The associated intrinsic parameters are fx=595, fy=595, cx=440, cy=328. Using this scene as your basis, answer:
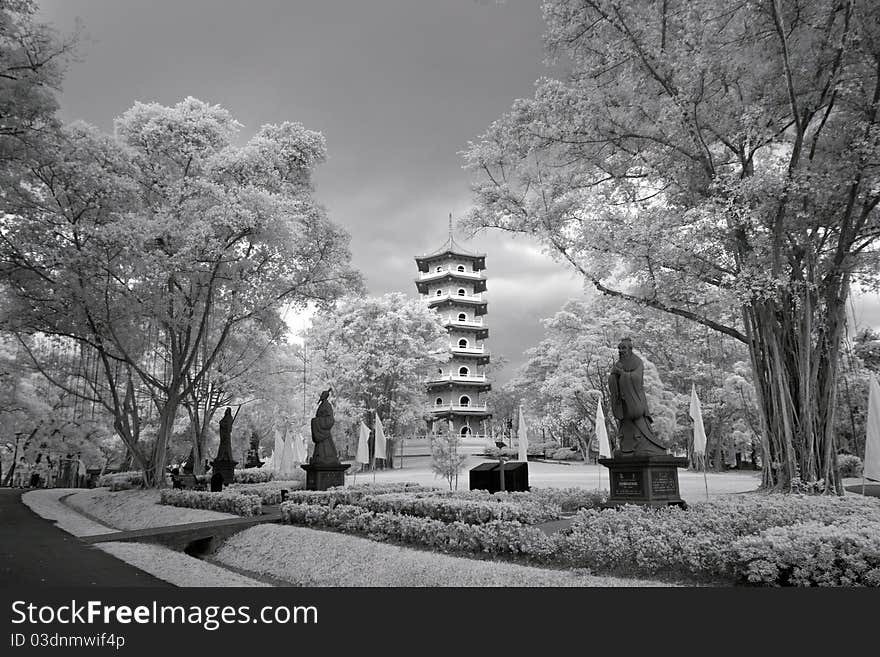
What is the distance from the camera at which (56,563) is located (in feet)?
25.3

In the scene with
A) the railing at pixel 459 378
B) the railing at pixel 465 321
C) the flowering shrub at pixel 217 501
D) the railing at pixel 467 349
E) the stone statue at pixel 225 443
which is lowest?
the flowering shrub at pixel 217 501

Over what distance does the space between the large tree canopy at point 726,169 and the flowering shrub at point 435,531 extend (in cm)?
681

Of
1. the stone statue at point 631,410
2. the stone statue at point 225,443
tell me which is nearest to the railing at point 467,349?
the stone statue at point 225,443

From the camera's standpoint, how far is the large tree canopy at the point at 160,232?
46.6 ft

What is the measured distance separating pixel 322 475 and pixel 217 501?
3157 mm

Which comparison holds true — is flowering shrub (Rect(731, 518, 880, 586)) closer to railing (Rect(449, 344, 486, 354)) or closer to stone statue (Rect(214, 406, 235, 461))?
stone statue (Rect(214, 406, 235, 461))

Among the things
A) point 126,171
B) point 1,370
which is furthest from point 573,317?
point 1,370

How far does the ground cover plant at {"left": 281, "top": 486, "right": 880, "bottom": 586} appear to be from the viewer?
5.29 m

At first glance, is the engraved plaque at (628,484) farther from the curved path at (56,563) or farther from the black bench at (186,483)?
the black bench at (186,483)

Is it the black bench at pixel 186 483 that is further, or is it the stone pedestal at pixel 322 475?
the black bench at pixel 186 483

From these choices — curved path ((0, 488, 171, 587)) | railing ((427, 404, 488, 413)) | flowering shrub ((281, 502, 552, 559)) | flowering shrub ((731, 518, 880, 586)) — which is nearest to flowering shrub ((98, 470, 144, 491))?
curved path ((0, 488, 171, 587))

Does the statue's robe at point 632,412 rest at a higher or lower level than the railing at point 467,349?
lower

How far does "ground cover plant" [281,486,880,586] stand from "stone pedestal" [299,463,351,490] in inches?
193

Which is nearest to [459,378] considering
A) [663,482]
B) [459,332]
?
[459,332]
